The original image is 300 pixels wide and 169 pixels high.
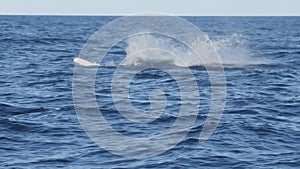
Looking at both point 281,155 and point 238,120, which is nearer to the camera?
point 281,155

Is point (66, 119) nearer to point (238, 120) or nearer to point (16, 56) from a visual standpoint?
point (238, 120)

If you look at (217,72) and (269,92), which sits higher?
(217,72)

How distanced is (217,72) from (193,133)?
48.3 feet

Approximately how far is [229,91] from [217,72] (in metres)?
6.20

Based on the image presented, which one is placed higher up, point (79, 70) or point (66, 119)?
point (79, 70)

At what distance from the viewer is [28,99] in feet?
75.4

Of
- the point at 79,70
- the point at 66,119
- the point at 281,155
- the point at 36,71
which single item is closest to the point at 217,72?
the point at 79,70

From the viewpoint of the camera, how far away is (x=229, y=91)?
25.8m

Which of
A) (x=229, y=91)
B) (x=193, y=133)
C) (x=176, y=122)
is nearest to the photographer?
(x=193, y=133)

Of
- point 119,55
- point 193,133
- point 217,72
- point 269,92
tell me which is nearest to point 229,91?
point 269,92

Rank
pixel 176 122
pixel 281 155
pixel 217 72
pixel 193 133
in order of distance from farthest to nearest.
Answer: pixel 217 72 < pixel 176 122 < pixel 193 133 < pixel 281 155

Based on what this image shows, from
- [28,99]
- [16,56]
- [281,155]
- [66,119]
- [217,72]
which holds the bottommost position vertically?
[281,155]

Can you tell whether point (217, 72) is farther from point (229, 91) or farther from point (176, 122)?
point (176, 122)

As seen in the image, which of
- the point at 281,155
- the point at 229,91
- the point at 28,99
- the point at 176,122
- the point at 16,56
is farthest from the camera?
the point at 16,56
